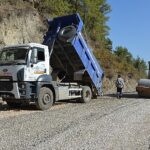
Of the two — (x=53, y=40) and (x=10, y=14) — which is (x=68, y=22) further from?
(x=10, y=14)

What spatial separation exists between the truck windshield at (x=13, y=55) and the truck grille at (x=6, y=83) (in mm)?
648

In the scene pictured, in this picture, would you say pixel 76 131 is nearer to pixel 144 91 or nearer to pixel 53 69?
pixel 53 69

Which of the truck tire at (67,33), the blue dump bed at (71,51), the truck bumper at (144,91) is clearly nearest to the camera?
the truck tire at (67,33)

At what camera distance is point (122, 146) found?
9.18m

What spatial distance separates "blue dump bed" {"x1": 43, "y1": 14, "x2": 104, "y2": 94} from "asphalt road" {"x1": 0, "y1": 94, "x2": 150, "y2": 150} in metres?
4.26

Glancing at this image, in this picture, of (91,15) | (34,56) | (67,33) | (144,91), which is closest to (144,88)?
(144,91)

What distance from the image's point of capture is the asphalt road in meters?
9.23

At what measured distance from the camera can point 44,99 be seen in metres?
16.9

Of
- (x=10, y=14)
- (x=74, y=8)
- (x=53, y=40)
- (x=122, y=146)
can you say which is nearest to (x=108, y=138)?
(x=122, y=146)

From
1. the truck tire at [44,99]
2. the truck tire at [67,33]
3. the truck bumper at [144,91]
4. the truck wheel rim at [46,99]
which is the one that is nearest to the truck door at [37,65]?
the truck tire at [44,99]

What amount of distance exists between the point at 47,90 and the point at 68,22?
382cm

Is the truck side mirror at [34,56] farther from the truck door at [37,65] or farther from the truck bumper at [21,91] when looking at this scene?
the truck bumper at [21,91]

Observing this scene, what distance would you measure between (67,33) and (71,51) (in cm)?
90

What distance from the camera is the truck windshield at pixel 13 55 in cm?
1622
